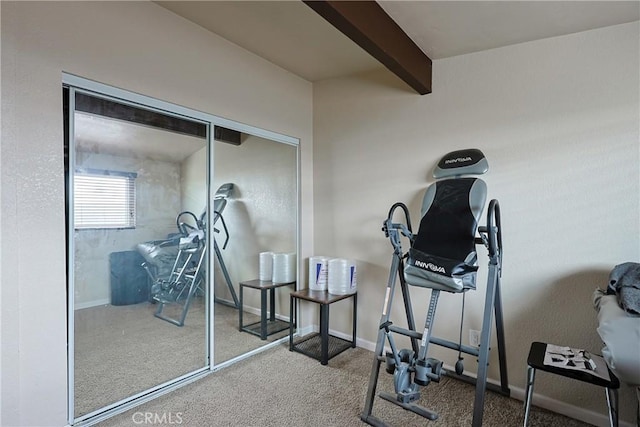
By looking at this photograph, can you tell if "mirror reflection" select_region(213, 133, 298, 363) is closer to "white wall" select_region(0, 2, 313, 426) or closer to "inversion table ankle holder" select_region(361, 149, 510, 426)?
"white wall" select_region(0, 2, 313, 426)

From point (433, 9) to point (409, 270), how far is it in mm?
1635

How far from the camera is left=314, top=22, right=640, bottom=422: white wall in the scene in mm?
2068

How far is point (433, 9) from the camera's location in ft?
6.58

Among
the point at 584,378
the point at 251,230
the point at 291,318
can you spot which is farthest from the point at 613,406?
the point at 251,230

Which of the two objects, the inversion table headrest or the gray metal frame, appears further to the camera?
the inversion table headrest

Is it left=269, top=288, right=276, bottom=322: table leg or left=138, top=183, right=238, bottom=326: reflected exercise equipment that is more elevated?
left=138, top=183, right=238, bottom=326: reflected exercise equipment

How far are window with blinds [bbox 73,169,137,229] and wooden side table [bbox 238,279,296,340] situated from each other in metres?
1.26

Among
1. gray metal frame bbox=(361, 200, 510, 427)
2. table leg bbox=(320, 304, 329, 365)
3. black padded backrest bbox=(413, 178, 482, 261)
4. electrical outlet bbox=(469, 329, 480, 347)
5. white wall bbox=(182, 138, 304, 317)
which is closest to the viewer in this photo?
gray metal frame bbox=(361, 200, 510, 427)

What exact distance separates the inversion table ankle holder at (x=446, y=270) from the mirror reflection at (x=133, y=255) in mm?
1526

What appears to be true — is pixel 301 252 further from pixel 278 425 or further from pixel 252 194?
pixel 278 425

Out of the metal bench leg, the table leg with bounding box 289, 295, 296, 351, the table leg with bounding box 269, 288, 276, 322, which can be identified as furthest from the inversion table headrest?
the table leg with bounding box 269, 288, 276, 322

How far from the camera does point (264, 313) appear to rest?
321 centimetres

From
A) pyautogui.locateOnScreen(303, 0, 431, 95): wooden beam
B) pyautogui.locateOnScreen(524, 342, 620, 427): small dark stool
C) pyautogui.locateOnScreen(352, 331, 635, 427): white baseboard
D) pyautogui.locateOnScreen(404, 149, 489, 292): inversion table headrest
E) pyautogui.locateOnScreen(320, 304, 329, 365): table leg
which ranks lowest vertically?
pyautogui.locateOnScreen(352, 331, 635, 427): white baseboard

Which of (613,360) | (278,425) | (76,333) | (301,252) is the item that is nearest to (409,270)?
(613,360)
